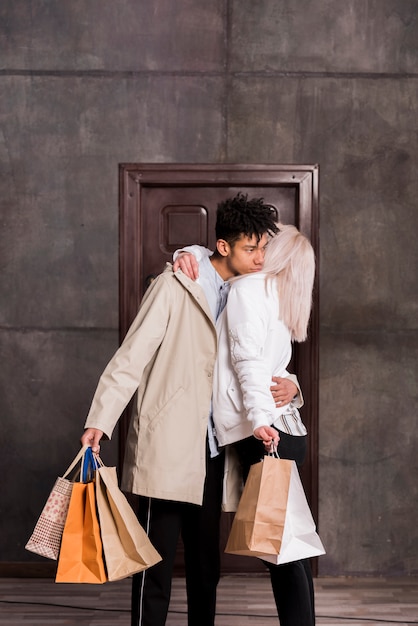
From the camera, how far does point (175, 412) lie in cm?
260

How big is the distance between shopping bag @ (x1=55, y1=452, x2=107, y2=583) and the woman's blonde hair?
0.84 meters

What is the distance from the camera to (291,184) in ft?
13.2

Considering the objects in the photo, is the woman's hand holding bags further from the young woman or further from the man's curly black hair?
the man's curly black hair

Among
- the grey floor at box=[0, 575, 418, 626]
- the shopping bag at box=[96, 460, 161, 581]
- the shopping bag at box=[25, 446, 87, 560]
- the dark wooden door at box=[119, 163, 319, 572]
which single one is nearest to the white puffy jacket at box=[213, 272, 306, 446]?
the shopping bag at box=[96, 460, 161, 581]

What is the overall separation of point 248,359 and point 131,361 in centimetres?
38

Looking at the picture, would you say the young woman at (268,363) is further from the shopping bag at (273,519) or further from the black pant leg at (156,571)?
the black pant leg at (156,571)

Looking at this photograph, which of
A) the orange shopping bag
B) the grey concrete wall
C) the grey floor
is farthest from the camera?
the grey concrete wall

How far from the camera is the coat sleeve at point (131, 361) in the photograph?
252 centimetres

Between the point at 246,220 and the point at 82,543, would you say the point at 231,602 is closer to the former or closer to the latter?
the point at 82,543

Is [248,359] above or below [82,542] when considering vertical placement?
above

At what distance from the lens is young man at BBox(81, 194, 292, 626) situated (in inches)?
101

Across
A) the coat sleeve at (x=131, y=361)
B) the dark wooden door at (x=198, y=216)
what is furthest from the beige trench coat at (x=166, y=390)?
the dark wooden door at (x=198, y=216)

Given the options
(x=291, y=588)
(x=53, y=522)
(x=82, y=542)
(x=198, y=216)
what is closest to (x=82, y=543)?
(x=82, y=542)

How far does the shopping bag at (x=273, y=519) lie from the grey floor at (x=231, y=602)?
1.06 meters
